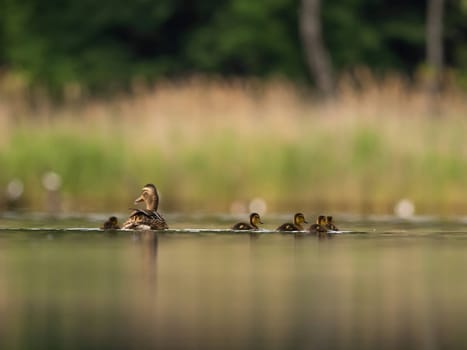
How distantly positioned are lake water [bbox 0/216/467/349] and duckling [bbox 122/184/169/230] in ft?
0.34

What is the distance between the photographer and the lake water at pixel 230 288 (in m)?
10.3

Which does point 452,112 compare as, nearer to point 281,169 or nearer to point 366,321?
point 281,169

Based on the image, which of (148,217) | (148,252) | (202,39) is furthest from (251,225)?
(202,39)

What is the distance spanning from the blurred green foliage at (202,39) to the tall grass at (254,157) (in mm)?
13308

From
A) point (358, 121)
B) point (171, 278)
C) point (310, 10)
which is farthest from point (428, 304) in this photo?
point (310, 10)

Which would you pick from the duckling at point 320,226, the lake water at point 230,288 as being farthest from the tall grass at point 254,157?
the duckling at point 320,226

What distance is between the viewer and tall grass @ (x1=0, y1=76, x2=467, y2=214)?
75.4 ft

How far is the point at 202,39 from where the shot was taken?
39.8 meters

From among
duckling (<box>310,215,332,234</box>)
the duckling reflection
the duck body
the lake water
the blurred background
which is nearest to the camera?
the lake water

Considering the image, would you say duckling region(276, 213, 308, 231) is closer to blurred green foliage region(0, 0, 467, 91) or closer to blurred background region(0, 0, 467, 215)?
blurred background region(0, 0, 467, 215)

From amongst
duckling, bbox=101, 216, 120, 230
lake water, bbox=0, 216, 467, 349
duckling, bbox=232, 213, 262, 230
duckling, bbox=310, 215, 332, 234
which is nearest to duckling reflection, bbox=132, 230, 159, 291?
lake water, bbox=0, 216, 467, 349

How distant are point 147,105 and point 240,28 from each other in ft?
44.4

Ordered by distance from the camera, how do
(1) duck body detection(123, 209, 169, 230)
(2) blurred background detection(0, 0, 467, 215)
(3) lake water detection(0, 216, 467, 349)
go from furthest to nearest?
(2) blurred background detection(0, 0, 467, 215), (1) duck body detection(123, 209, 169, 230), (3) lake water detection(0, 216, 467, 349)

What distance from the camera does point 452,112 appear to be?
24.8 metres
